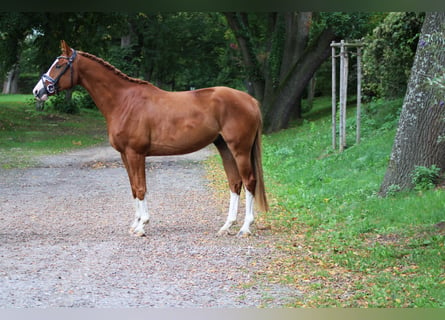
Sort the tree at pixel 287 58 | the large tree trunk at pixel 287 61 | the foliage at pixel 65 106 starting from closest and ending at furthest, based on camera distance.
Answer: the tree at pixel 287 58 → the large tree trunk at pixel 287 61 → the foliage at pixel 65 106

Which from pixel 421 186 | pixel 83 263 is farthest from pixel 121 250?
pixel 421 186

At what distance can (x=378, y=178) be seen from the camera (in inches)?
410

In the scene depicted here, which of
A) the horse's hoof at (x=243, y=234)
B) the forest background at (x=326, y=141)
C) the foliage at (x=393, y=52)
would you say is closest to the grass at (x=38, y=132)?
the forest background at (x=326, y=141)

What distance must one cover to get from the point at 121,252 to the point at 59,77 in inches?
94.3

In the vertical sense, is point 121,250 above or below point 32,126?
above

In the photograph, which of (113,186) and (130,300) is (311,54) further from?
(130,300)

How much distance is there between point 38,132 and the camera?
25234 mm

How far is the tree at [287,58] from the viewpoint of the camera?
2303cm

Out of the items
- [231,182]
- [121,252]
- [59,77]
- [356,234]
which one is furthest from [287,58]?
[121,252]

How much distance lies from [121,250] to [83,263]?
73 centimetres

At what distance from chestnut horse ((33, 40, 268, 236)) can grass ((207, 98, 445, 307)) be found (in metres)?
0.89

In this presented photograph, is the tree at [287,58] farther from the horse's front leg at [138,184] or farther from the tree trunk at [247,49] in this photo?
the horse's front leg at [138,184]

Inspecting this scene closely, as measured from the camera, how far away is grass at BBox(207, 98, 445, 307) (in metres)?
5.20

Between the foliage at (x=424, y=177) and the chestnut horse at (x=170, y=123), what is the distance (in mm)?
1907
